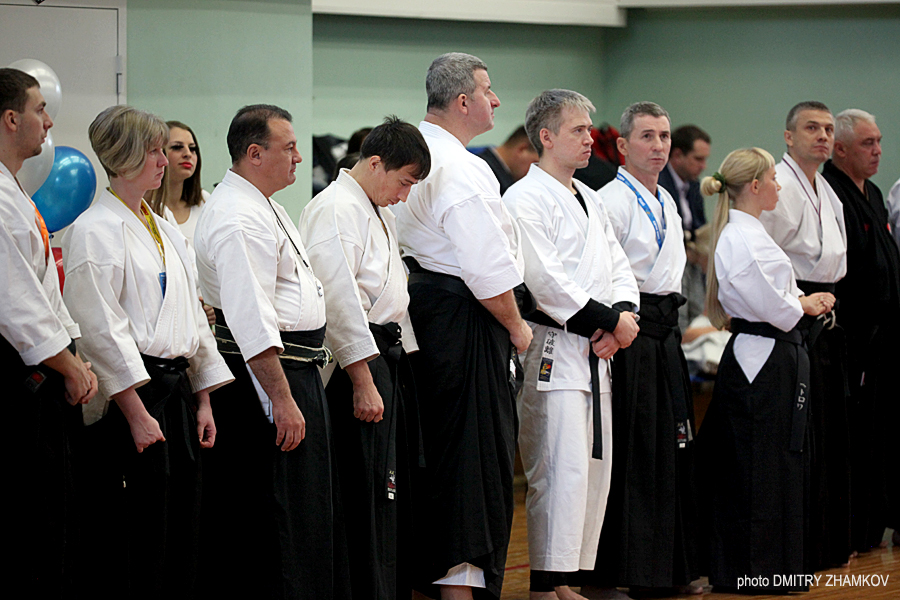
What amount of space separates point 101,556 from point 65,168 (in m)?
1.62

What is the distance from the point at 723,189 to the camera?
13.3ft

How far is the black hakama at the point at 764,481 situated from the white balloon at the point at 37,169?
2688 mm

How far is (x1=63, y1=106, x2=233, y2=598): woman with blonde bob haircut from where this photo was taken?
254 centimetres

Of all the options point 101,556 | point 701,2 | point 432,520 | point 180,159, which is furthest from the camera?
point 701,2

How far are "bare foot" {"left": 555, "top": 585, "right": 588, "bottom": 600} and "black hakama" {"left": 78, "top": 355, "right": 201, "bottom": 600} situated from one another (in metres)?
1.46

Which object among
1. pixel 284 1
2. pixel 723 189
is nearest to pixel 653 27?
pixel 284 1

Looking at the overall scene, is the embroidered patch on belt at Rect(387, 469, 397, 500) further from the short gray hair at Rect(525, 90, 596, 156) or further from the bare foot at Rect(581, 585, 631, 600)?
the short gray hair at Rect(525, 90, 596, 156)

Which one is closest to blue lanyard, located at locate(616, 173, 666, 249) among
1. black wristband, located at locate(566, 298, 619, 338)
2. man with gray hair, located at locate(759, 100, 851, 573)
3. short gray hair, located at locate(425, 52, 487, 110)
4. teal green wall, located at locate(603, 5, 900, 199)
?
black wristband, located at locate(566, 298, 619, 338)

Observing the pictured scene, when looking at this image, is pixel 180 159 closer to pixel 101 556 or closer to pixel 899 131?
pixel 101 556

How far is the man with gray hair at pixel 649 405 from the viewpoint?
12.2ft

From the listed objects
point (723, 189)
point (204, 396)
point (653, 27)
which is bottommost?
point (204, 396)

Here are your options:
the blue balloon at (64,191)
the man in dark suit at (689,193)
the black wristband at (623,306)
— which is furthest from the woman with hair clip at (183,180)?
the man in dark suit at (689,193)

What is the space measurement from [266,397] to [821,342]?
256 cm

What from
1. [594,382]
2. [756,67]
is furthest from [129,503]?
[756,67]
